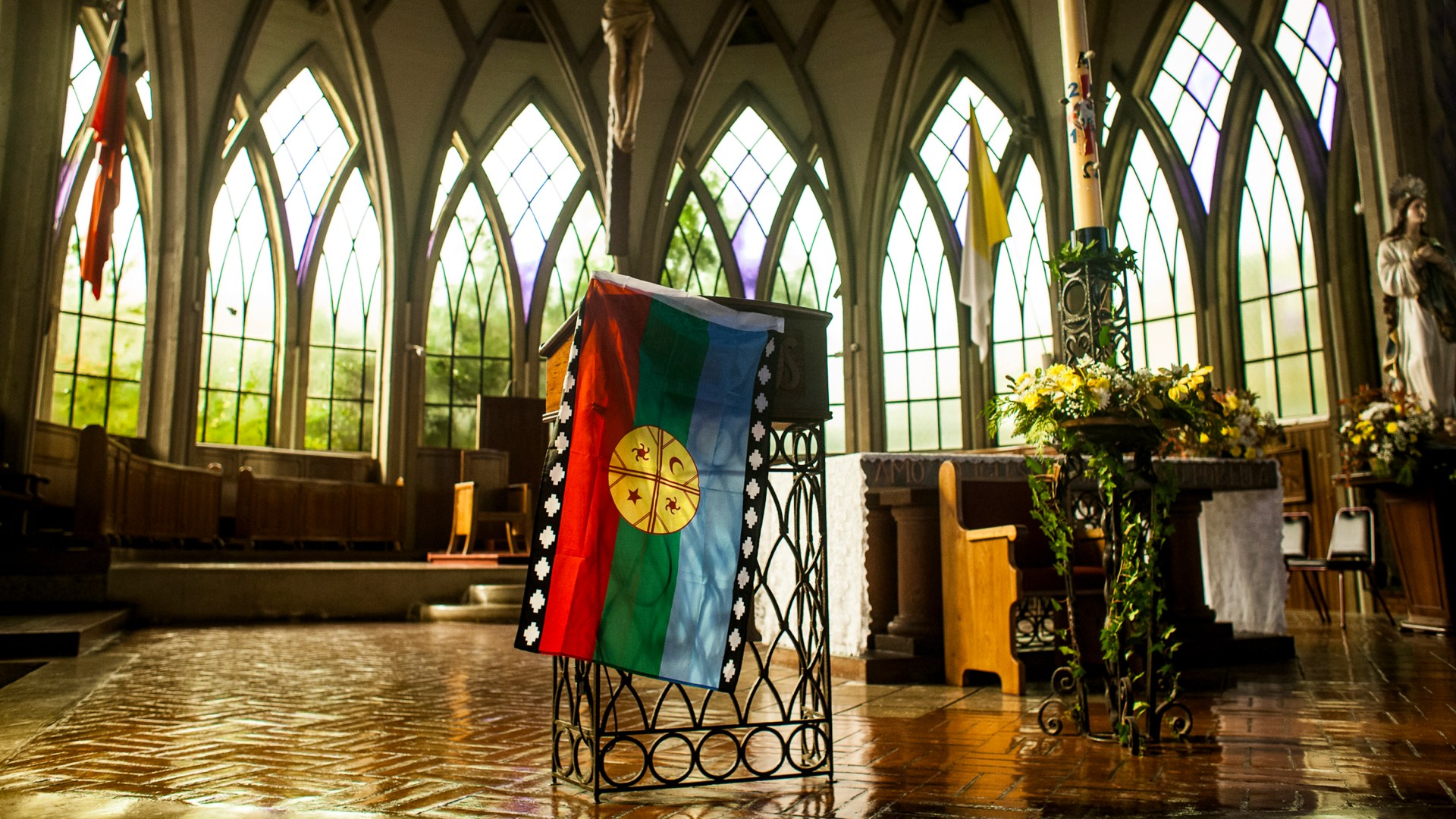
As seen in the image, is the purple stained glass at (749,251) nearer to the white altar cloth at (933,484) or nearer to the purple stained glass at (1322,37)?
the purple stained glass at (1322,37)

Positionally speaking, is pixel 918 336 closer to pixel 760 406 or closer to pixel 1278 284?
pixel 1278 284

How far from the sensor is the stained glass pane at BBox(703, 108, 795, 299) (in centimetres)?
1628

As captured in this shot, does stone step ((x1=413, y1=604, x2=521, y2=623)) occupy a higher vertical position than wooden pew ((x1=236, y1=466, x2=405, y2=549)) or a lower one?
lower

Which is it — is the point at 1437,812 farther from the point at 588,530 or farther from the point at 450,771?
the point at 450,771

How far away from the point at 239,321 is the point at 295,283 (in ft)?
3.16

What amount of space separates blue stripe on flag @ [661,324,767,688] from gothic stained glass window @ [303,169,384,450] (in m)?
13.8

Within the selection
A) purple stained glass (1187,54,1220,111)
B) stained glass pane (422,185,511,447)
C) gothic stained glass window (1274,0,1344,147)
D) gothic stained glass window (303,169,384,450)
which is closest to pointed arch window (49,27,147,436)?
gothic stained glass window (303,169,384,450)

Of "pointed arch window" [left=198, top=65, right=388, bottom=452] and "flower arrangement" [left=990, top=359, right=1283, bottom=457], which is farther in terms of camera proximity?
"pointed arch window" [left=198, top=65, right=388, bottom=452]

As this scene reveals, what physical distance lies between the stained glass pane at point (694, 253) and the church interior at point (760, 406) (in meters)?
0.08

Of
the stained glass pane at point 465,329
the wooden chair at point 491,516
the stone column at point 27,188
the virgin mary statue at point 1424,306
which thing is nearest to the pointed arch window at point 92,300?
the stained glass pane at point 465,329

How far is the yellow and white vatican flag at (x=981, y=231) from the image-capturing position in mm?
10883

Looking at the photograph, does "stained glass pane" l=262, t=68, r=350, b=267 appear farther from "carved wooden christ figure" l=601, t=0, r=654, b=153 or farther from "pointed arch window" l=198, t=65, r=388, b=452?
"carved wooden christ figure" l=601, t=0, r=654, b=153

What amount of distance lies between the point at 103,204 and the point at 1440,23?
34.9 feet

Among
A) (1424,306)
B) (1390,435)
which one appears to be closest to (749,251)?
(1424,306)
